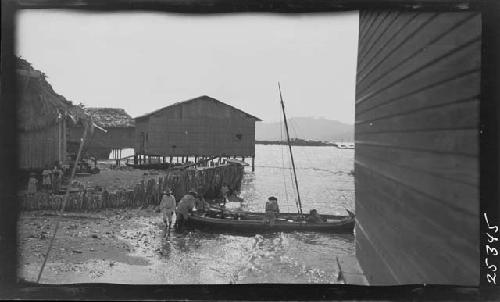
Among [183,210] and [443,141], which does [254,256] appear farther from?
[443,141]

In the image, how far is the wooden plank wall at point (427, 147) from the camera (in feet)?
10.1

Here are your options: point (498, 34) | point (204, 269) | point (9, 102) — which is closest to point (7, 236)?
point (9, 102)

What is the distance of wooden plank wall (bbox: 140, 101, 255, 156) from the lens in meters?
25.8

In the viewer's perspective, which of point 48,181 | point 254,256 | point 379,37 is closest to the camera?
point 379,37

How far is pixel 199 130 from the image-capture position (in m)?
26.6

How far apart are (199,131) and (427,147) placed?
2374 cm

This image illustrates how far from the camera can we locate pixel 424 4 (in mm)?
3498

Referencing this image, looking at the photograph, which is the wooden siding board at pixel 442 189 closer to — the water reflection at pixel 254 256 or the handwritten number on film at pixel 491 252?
the handwritten number on film at pixel 491 252

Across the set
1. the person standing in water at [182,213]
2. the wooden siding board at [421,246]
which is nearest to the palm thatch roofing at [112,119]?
the person standing in water at [182,213]

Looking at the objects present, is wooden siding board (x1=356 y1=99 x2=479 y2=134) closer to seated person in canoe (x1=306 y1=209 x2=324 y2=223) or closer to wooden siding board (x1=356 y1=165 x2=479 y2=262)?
wooden siding board (x1=356 y1=165 x2=479 y2=262)

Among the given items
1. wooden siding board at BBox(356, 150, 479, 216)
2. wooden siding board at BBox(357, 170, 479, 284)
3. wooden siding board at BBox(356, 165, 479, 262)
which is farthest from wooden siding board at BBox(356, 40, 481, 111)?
wooden siding board at BBox(357, 170, 479, 284)

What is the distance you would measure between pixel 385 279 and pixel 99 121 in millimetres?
38919

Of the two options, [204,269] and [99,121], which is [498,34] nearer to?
[204,269]

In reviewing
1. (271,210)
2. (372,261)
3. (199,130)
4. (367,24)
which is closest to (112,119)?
(199,130)
